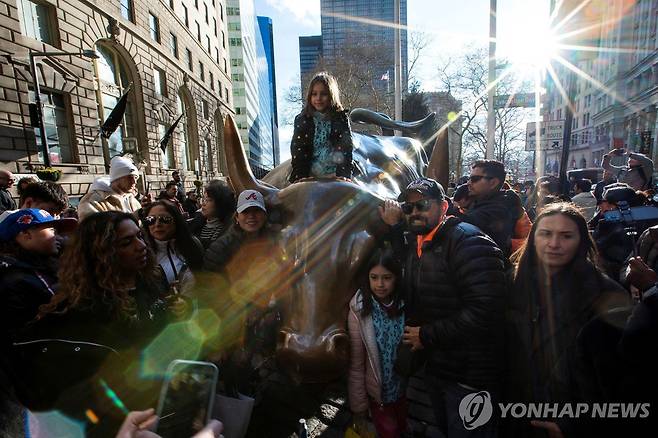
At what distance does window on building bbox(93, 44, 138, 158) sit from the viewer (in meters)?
17.3

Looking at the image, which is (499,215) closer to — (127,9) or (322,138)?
(322,138)

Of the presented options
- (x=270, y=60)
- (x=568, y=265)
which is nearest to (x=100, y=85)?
(x=568, y=265)

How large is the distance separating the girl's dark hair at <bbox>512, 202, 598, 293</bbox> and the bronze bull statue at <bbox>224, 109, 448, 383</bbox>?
0.97m

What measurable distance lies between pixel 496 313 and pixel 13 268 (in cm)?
300

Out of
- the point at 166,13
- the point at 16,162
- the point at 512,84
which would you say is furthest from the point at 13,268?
the point at 512,84

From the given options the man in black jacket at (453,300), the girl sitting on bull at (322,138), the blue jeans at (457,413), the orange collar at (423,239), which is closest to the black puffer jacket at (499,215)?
the orange collar at (423,239)

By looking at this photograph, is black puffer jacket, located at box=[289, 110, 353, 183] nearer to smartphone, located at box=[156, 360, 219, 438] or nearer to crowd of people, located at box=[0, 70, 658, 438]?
crowd of people, located at box=[0, 70, 658, 438]

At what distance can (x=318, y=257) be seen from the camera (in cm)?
238

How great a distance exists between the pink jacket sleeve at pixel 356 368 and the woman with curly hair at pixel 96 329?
1251mm

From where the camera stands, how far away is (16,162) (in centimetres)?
1236

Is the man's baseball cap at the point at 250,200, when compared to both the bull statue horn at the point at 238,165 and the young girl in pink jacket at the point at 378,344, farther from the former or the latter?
the young girl in pink jacket at the point at 378,344

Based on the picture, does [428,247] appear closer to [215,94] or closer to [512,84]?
[512,84]

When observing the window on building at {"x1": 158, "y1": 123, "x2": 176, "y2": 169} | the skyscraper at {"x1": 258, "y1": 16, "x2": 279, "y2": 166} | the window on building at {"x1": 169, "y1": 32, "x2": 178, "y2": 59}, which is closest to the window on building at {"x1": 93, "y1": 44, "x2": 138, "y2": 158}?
the window on building at {"x1": 158, "y1": 123, "x2": 176, "y2": 169}

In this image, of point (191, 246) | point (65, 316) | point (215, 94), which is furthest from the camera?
point (215, 94)
